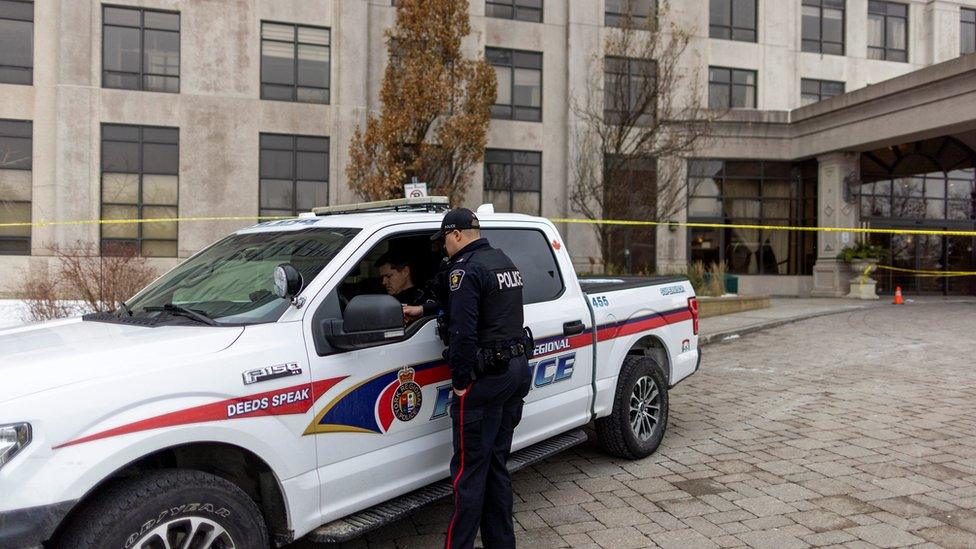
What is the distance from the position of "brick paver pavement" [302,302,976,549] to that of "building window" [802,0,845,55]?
2049cm

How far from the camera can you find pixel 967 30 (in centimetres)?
2739

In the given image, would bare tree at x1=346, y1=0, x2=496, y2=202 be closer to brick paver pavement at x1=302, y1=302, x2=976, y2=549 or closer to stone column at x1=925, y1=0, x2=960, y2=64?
brick paver pavement at x1=302, y1=302, x2=976, y2=549

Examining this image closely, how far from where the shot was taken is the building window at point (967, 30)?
89.1ft

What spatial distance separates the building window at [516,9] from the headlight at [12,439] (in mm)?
21972

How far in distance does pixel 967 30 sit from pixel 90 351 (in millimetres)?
34037

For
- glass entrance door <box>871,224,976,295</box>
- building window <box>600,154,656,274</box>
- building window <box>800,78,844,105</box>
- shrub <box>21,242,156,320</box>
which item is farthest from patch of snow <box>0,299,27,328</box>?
building window <box>800,78,844,105</box>

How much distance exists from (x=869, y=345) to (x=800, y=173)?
1452cm

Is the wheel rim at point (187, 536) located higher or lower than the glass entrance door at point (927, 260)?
lower

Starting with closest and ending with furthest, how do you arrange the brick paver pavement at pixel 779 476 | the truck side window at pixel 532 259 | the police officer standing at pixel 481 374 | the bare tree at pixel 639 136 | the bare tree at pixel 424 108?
the police officer standing at pixel 481 374, the brick paver pavement at pixel 779 476, the truck side window at pixel 532 259, the bare tree at pixel 639 136, the bare tree at pixel 424 108

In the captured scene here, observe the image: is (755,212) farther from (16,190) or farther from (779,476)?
(16,190)

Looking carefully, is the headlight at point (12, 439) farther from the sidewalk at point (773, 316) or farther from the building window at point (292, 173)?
the building window at point (292, 173)

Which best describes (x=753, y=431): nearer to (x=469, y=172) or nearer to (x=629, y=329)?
(x=629, y=329)

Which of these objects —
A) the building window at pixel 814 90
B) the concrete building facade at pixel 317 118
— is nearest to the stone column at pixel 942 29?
the building window at pixel 814 90

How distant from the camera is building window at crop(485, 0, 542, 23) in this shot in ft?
73.6
